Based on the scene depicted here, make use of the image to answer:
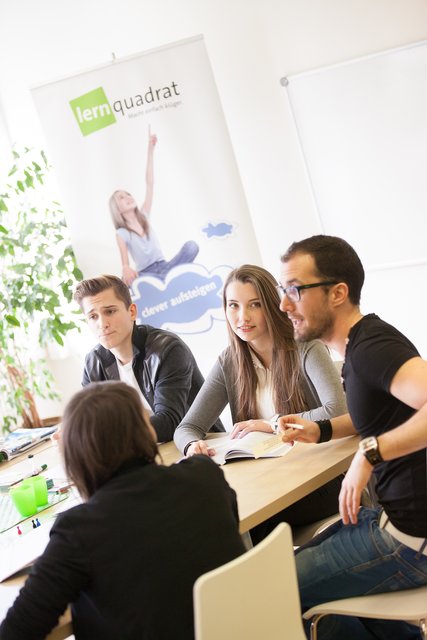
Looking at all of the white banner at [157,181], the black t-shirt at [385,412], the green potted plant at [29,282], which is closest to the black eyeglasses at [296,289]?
the black t-shirt at [385,412]

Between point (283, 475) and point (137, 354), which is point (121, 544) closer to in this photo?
point (283, 475)

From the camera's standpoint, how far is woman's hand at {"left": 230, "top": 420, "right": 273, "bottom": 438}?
2.65 m

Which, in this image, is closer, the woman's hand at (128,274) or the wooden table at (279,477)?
the wooden table at (279,477)

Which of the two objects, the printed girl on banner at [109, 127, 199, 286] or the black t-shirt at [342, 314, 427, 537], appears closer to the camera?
the black t-shirt at [342, 314, 427, 537]

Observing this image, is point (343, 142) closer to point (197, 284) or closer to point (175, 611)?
point (197, 284)

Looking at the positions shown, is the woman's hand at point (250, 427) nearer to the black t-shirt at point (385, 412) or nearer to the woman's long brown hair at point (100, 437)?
the black t-shirt at point (385, 412)

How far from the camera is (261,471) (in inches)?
92.8

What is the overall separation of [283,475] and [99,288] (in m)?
1.39

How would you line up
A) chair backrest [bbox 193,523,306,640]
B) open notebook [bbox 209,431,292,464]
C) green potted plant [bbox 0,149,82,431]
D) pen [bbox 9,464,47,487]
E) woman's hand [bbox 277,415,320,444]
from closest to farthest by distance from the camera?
1. chair backrest [bbox 193,523,306,640]
2. woman's hand [bbox 277,415,320,444]
3. open notebook [bbox 209,431,292,464]
4. pen [bbox 9,464,47,487]
5. green potted plant [bbox 0,149,82,431]

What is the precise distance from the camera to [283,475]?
2266 mm

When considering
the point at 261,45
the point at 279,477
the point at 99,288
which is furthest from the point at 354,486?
the point at 261,45

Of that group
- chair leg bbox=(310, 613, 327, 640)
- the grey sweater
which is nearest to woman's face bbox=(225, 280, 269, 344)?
the grey sweater

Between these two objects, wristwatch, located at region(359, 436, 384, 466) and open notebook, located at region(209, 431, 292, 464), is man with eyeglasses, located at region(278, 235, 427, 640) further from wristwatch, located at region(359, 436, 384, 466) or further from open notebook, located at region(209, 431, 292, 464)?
open notebook, located at region(209, 431, 292, 464)

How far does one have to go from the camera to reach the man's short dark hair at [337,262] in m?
2.15
